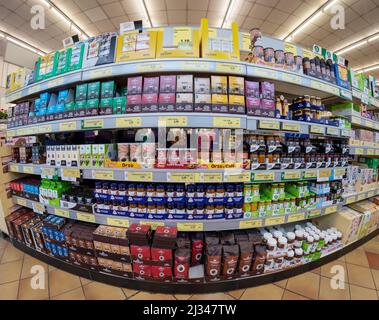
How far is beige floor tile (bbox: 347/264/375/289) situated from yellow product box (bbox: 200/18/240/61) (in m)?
2.03

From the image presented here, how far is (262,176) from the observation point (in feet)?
3.74

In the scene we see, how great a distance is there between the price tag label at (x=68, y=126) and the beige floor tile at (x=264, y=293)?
5.92ft

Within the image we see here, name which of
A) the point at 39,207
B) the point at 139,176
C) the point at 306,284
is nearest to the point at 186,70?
the point at 139,176

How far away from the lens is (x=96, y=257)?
3.92ft

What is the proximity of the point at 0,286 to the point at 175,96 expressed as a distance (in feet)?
6.50

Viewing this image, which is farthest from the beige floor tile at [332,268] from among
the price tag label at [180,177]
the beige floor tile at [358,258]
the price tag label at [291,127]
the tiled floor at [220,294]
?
the price tag label at [180,177]

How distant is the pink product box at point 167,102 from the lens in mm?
1081

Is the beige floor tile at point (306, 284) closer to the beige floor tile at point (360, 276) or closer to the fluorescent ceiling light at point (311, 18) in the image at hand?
the beige floor tile at point (360, 276)

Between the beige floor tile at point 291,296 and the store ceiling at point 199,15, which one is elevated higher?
the store ceiling at point 199,15

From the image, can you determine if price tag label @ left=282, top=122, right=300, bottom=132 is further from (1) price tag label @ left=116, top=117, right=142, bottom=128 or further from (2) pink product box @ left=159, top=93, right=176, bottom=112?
(1) price tag label @ left=116, top=117, right=142, bottom=128

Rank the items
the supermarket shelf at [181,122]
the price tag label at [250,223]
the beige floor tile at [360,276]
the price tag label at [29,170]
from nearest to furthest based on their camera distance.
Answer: the supermarket shelf at [181,122] → the price tag label at [250,223] → the beige floor tile at [360,276] → the price tag label at [29,170]

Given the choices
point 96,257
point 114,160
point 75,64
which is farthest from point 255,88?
point 96,257

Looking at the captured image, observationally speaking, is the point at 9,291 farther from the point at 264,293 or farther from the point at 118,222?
the point at 264,293

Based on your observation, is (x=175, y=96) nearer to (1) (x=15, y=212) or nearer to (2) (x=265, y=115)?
(2) (x=265, y=115)
